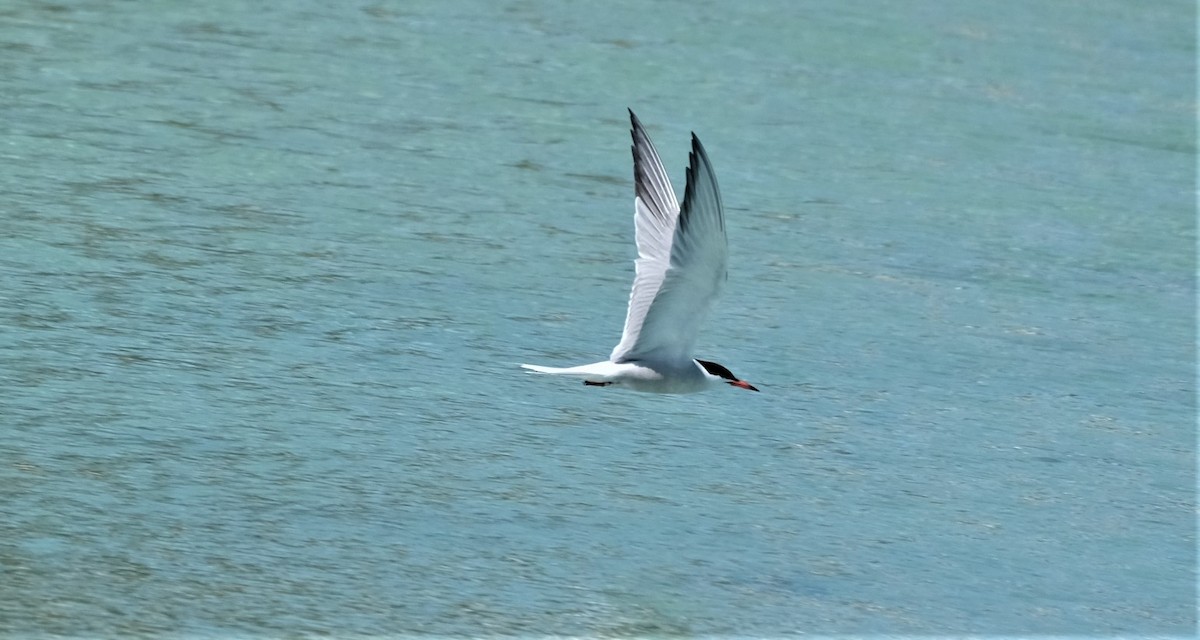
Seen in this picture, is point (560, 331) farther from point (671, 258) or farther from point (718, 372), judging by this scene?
point (671, 258)

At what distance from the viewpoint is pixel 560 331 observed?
5.14 metres

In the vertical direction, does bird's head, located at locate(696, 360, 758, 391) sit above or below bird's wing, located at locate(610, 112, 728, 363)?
below

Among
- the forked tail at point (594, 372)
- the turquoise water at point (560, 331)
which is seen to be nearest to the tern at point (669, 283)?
the forked tail at point (594, 372)

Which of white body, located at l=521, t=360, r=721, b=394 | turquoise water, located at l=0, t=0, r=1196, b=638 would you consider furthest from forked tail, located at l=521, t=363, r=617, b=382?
turquoise water, located at l=0, t=0, r=1196, b=638

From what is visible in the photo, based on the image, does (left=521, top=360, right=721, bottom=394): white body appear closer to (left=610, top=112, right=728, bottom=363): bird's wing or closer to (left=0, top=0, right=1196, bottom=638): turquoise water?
(left=610, top=112, right=728, bottom=363): bird's wing

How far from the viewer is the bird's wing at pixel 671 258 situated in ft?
13.5

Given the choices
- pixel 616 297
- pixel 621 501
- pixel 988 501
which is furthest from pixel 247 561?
pixel 616 297

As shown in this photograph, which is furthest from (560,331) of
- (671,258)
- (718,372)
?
(671,258)

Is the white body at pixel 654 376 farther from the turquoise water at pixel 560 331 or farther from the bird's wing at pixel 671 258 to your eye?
the turquoise water at pixel 560 331

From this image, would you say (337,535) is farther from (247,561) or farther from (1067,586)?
(1067,586)

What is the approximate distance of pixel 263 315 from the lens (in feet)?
16.3

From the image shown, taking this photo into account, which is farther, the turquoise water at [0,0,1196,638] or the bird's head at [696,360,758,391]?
the bird's head at [696,360,758,391]

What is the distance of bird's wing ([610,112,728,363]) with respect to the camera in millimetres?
4102

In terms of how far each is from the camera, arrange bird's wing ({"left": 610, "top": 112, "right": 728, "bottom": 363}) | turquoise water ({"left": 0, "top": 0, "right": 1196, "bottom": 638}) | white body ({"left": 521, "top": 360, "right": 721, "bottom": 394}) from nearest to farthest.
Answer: turquoise water ({"left": 0, "top": 0, "right": 1196, "bottom": 638})
bird's wing ({"left": 610, "top": 112, "right": 728, "bottom": 363})
white body ({"left": 521, "top": 360, "right": 721, "bottom": 394})
